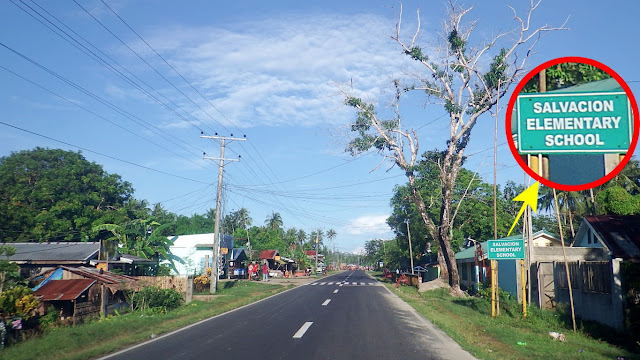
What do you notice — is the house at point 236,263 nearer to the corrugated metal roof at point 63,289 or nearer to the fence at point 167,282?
the fence at point 167,282

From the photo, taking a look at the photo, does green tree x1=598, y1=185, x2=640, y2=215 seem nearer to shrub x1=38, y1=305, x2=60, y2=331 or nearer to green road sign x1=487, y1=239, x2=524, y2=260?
green road sign x1=487, y1=239, x2=524, y2=260

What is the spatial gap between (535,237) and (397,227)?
123ft

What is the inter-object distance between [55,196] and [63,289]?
32056 millimetres

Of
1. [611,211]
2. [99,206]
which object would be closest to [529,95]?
[611,211]

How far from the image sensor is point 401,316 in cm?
1738

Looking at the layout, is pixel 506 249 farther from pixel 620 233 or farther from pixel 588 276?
pixel 620 233

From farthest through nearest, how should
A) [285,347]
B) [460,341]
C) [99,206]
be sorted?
[99,206], [460,341], [285,347]

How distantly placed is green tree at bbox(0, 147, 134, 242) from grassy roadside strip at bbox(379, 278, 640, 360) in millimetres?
35095

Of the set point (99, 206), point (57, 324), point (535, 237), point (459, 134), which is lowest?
point (57, 324)

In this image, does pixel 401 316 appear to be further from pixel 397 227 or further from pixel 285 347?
pixel 397 227

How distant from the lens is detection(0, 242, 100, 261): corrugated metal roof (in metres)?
25.5

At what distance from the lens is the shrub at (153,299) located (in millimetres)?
20219
